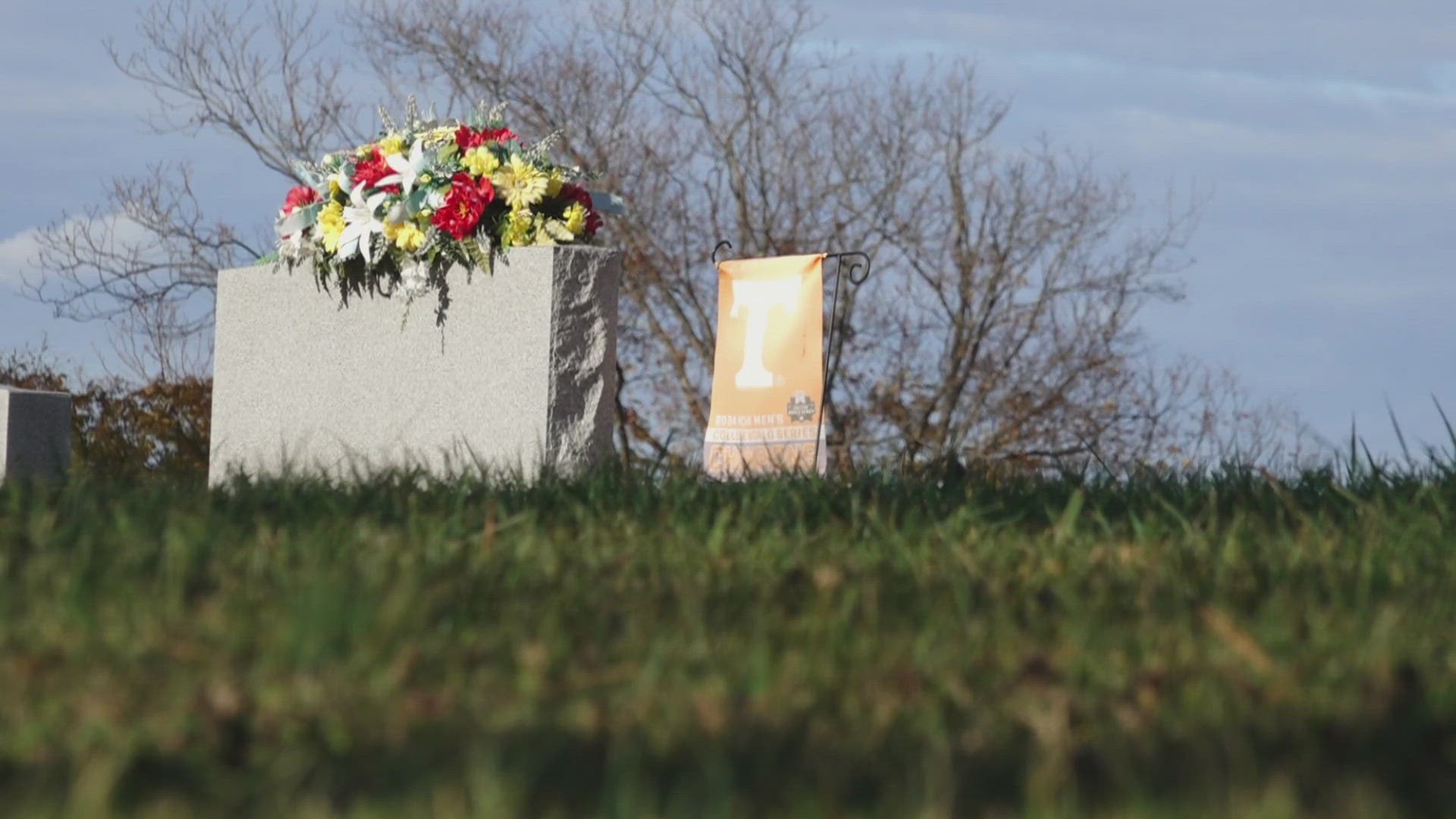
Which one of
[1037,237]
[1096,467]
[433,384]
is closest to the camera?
[1096,467]

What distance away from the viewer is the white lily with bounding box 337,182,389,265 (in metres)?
8.53

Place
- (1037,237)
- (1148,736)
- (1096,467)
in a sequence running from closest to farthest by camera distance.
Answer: (1148,736) → (1096,467) → (1037,237)

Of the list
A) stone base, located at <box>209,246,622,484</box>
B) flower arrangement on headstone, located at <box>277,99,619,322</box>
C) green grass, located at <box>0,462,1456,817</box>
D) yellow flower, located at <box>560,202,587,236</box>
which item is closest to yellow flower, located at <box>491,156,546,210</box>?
flower arrangement on headstone, located at <box>277,99,619,322</box>

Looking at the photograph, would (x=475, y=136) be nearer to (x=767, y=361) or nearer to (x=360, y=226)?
(x=360, y=226)

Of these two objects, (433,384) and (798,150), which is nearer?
(433,384)

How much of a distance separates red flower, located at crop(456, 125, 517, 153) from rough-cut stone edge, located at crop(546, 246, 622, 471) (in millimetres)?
1381

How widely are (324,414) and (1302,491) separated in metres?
5.62

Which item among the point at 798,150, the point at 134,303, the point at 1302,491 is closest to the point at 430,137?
the point at 1302,491

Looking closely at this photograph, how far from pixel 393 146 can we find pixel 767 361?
2.82m

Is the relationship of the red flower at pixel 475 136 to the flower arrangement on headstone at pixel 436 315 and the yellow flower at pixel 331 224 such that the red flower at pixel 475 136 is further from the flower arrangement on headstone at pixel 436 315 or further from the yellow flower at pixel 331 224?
→ the yellow flower at pixel 331 224

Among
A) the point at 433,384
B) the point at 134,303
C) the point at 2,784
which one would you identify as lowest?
the point at 2,784

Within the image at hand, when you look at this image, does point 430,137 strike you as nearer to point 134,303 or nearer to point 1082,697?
point 1082,697

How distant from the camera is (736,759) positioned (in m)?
2.08

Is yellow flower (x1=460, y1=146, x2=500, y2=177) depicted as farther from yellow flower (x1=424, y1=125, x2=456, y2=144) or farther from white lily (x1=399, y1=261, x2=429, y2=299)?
white lily (x1=399, y1=261, x2=429, y2=299)
